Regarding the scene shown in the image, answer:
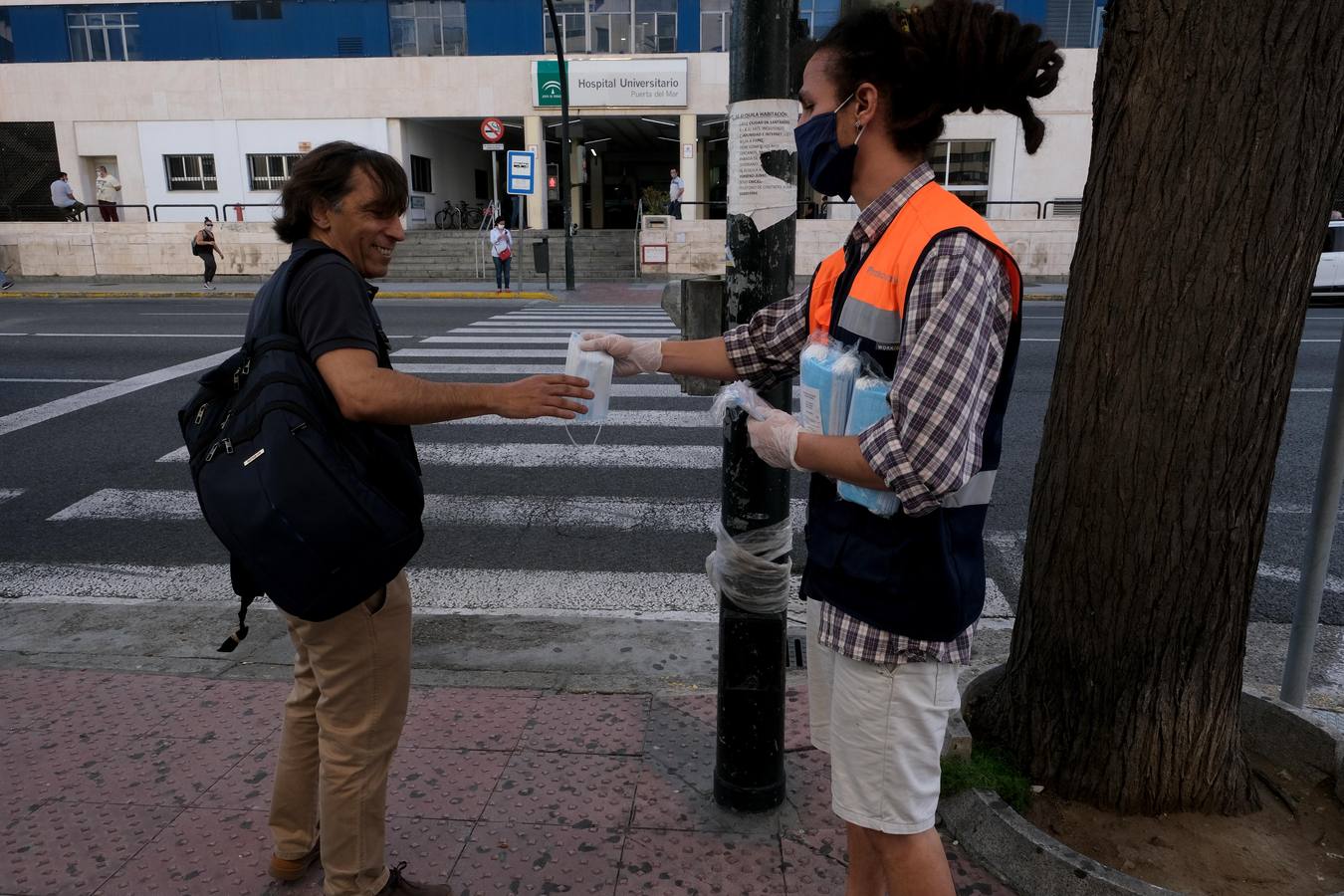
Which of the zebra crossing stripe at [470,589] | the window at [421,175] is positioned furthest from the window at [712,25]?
the zebra crossing stripe at [470,589]

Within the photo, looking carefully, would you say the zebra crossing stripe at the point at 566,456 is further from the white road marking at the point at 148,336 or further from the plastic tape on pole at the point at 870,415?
the white road marking at the point at 148,336

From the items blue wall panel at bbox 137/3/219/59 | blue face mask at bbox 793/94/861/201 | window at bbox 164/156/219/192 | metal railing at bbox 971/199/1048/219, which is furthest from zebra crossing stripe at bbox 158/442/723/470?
blue wall panel at bbox 137/3/219/59

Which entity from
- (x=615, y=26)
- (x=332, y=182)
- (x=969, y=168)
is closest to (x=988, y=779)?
(x=332, y=182)

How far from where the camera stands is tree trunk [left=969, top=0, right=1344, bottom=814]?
217cm

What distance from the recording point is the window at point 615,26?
93.8 feet

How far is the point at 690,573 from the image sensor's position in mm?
4914

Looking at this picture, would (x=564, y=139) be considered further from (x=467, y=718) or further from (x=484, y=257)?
(x=467, y=718)

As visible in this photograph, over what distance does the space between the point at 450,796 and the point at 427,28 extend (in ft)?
100

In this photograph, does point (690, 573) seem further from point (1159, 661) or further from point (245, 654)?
point (1159, 661)

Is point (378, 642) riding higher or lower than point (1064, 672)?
higher

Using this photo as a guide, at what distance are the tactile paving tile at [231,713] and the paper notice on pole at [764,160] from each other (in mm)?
2310

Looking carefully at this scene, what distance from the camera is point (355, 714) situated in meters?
2.25

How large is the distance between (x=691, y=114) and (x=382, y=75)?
9549 mm

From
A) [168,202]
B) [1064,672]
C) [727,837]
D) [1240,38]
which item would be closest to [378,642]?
[727,837]
